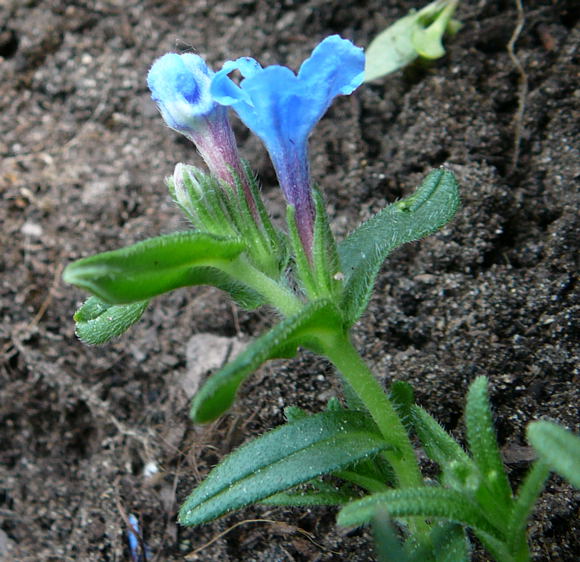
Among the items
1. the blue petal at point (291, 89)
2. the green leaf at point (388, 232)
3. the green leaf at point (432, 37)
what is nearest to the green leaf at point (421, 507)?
the green leaf at point (388, 232)

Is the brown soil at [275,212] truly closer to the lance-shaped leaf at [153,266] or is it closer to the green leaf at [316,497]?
the green leaf at [316,497]

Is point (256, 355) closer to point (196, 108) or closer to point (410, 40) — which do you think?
point (196, 108)

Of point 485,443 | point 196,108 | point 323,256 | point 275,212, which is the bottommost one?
point 485,443

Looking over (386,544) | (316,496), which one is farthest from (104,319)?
(386,544)

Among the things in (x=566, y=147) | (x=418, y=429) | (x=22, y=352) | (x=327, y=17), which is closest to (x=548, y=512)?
(x=418, y=429)

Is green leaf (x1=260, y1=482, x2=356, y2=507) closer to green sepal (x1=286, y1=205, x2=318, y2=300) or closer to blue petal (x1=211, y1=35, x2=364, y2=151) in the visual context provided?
green sepal (x1=286, y1=205, x2=318, y2=300)

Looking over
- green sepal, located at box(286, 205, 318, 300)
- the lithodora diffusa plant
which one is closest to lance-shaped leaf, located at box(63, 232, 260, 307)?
the lithodora diffusa plant
